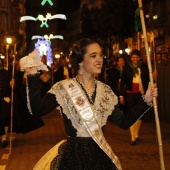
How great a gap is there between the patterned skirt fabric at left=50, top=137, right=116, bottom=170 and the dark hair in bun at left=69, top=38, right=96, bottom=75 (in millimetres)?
629

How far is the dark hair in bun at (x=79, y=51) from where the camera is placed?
4496 millimetres

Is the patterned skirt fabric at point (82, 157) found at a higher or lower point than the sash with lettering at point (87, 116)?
lower

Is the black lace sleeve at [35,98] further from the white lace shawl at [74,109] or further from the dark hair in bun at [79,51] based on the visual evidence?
the dark hair in bun at [79,51]

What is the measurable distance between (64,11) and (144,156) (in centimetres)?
12902

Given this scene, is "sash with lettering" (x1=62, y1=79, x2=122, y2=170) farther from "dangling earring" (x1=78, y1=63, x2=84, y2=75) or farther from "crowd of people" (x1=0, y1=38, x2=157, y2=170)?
"dangling earring" (x1=78, y1=63, x2=84, y2=75)

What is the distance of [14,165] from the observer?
930cm

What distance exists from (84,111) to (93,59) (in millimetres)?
422

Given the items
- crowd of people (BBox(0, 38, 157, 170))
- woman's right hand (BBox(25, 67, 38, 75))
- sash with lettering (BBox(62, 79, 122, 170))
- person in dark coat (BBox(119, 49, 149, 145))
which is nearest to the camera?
woman's right hand (BBox(25, 67, 38, 75))

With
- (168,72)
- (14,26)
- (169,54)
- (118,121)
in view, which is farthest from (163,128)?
(14,26)

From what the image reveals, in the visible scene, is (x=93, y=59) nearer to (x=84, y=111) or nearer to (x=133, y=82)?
(x=84, y=111)

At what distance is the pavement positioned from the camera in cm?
925

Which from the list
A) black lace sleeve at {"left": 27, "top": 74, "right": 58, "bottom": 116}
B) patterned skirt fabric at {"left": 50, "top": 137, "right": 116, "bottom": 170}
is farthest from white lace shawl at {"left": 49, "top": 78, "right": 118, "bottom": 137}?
black lace sleeve at {"left": 27, "top": 74, "right": 58, "bottom": 116}

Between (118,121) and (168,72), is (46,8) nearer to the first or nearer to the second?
(168,72)

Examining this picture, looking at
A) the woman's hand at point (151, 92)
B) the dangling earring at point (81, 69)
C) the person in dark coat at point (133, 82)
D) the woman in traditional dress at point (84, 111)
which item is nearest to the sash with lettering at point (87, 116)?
the woman in traditional dress at point (84, 111)
